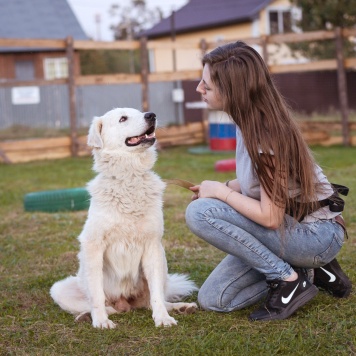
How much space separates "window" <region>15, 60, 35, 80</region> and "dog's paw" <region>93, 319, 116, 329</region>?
2097 cm

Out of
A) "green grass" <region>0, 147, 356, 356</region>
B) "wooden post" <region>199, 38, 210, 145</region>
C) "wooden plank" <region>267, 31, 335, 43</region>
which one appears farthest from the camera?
"wooden post" <region>199, 38, 210, 145</region>

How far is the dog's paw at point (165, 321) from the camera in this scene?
3482mm

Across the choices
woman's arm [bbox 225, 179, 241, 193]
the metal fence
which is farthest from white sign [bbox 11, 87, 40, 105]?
woman's arm [bbox 225, 179, 241, 193]

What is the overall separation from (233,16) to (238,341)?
23.5 metres

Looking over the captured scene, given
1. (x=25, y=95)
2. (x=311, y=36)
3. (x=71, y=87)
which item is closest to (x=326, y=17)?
(x=311, y=36)

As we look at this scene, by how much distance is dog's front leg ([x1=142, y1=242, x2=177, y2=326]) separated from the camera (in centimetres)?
360

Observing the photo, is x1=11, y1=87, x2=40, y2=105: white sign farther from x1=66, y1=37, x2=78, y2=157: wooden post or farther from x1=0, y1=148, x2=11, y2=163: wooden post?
x1=0, y1=148, x2=11, y2=163: wooden post

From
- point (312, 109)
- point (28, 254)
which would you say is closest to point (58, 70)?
point (312, 109)

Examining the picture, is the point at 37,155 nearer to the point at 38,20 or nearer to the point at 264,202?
the point at 264,202

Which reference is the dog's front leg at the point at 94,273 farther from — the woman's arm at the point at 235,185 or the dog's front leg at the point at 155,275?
Result: the woman's arm at the point at 235,185

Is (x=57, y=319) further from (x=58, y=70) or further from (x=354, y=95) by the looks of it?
(x=58, y=70)

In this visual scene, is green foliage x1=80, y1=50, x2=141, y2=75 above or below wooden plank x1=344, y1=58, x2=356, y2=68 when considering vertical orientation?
above

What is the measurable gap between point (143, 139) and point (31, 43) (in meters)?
8.23

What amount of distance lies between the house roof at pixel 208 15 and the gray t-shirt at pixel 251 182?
22.2 meters
